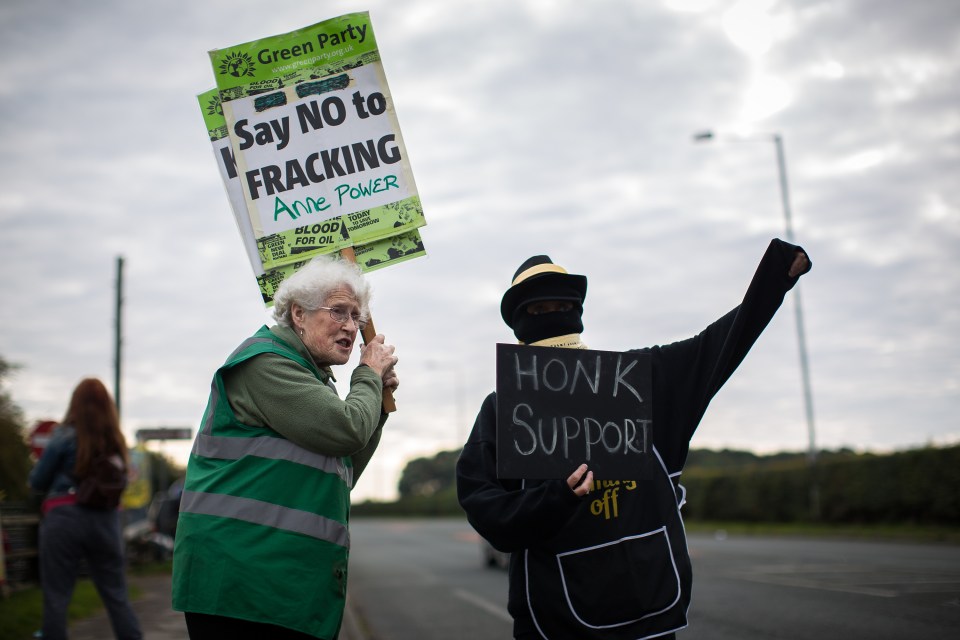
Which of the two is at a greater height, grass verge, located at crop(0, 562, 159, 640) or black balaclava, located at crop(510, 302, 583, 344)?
black balaclava, located at crop(510, 302, 583, 344)

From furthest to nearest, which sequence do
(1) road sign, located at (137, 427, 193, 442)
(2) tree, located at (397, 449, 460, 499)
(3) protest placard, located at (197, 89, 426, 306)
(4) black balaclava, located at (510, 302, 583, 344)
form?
(2) tree, located at (397, 449, 460, 499) < (1) road sign, located at (137, 427, 193, 442) < (3) protest placard, located at (197, 89, 426, 306) < (4) black balaclava, located at (510, 302, 583, 344)

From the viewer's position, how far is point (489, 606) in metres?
11.3

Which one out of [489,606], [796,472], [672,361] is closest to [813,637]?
[489,606]

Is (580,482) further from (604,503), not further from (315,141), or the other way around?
(315,141)

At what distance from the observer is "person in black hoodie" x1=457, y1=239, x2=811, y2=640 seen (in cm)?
300

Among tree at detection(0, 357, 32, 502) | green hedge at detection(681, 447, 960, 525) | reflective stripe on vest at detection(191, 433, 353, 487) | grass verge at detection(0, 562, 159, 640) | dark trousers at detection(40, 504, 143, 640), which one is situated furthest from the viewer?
green hedge at detection(681, 447, 960, 525)

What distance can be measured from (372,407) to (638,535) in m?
0.94

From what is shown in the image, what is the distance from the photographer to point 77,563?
6289 mm

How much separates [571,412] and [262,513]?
1009mm

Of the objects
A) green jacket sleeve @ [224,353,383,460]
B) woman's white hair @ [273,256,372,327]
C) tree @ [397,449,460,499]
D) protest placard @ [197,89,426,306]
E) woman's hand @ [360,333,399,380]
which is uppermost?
protest placard @ [197,89,426,306]

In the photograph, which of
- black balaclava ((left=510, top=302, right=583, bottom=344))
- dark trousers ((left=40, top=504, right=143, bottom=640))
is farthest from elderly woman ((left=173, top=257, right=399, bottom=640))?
dark trousers ((left=40, top=504, right=143, bottom=640))

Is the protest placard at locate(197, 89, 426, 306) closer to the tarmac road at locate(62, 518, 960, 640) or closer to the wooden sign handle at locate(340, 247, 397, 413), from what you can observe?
the wooden sign handle at locate(340, 247, 397, 413)

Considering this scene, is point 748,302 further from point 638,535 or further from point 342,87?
point 342,87

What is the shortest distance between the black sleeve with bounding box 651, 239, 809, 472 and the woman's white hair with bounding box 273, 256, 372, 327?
1.06 meters
